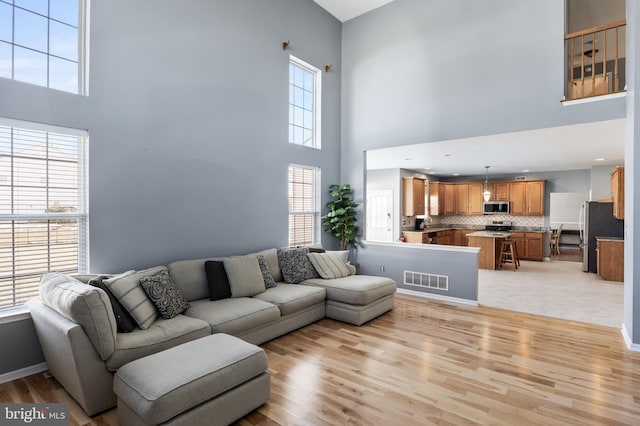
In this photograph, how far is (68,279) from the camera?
261 cm

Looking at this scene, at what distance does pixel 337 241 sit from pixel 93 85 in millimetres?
4409

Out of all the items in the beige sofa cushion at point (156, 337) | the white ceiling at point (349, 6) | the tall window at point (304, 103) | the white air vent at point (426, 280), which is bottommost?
the white air vent at point (426, 280)

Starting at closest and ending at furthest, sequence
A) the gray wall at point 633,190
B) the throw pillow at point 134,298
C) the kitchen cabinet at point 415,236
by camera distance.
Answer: the throw pillow at point 134,298, the gray wall at point 633,190, the kitchen cabinet at point 415,236

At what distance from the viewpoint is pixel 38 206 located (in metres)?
2.86

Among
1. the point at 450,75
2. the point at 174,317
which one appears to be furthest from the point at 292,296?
the point at 450,75

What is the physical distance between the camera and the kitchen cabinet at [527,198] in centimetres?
940

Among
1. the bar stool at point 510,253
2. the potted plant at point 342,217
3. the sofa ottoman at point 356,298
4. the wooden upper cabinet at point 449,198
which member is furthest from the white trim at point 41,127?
the wooden upper cabinet at point 449,198

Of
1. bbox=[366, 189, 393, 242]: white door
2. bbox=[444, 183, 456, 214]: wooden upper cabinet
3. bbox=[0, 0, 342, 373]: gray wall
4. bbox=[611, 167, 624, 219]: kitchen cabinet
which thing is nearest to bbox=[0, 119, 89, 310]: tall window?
bbox=[0, 0, 342, 373]: gray wall

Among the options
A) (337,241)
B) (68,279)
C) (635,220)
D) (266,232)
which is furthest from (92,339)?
(635,220)

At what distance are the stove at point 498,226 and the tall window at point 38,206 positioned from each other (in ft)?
33.8

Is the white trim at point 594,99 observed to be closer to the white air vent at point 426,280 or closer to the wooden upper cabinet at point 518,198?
the white air vent at point 426,280

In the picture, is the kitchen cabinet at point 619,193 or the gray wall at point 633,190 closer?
the gray wall at point 633,190

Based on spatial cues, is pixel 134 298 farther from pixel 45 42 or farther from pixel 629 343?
pixel 629 343

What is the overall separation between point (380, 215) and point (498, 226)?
3.87 metres
